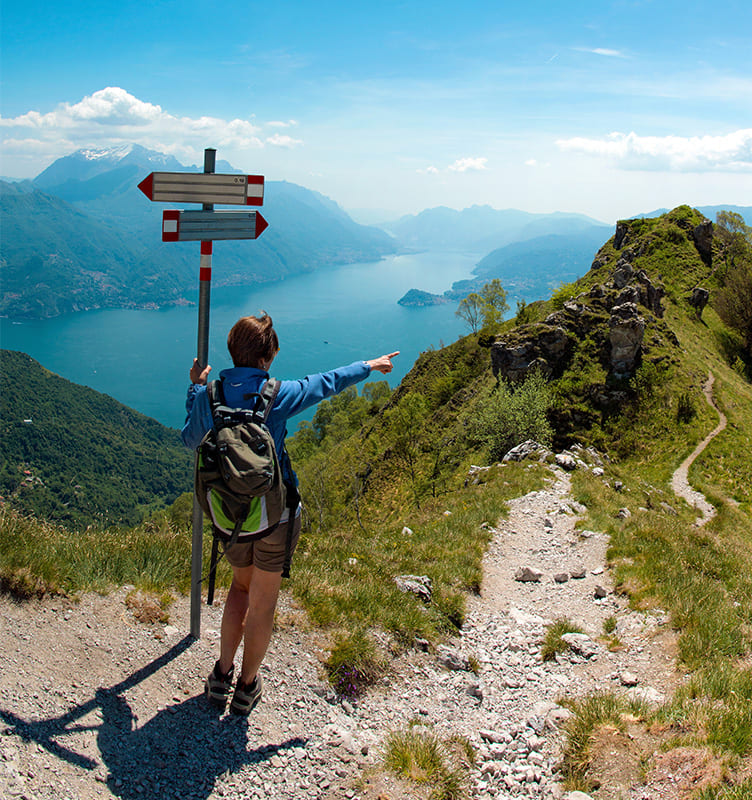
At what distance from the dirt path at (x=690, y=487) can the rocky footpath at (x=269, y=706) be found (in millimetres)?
16099

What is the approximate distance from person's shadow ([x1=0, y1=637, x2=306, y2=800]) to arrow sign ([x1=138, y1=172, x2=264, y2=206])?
4.40 m

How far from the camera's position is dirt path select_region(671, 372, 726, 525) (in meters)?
21.2

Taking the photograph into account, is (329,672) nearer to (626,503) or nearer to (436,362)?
(626,503)

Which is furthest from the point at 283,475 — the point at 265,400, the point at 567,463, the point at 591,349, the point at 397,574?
the point at 591,349

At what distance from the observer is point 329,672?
18.0 ft

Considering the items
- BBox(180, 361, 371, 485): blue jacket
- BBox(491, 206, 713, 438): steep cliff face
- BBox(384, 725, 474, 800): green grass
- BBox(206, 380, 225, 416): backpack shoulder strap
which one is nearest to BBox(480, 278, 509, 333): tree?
BBox(491, 206, 713, 438): steep cliff face

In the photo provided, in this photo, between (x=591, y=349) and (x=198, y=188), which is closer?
(x=198, y=188)

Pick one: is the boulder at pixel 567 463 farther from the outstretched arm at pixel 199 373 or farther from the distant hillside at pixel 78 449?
the distant hillside at pixel 78 449

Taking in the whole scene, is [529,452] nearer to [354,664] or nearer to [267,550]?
[354,664]

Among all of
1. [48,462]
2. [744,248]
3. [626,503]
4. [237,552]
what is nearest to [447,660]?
[237,552]

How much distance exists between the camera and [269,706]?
4910mm

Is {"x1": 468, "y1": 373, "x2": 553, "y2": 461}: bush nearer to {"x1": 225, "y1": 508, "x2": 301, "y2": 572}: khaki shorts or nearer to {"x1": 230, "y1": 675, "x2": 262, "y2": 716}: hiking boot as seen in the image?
{"x1": 230, "y1": 675, "x2": 262, "y2": 716}: hiking boot

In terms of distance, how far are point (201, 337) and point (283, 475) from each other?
1.69 metres

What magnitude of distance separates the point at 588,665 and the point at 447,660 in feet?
5.80
